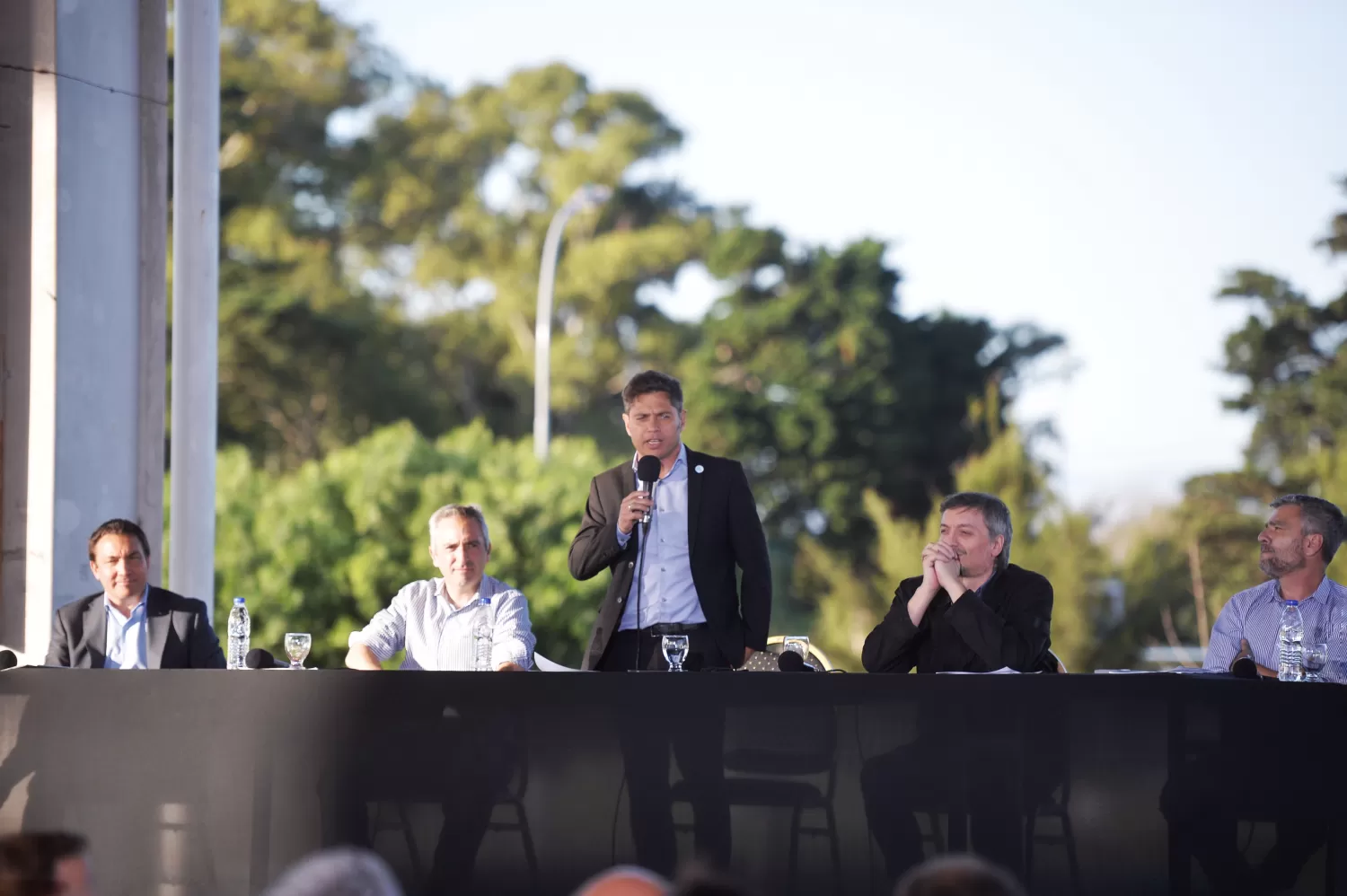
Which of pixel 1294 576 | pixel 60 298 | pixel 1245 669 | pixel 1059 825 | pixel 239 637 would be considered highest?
pixel 60 298

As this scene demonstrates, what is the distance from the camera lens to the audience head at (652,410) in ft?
14.1

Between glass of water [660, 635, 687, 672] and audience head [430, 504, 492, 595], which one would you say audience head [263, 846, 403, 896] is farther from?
audience head [430, 504, 492, 595]

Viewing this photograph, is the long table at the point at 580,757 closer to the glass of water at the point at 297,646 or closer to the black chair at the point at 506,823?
the black chair at the point at 506,823

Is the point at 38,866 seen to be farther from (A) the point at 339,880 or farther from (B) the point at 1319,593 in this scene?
(B) the point at 1319,593

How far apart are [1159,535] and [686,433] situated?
8.45 metres

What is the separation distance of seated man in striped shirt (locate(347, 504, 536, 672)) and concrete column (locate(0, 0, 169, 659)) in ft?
5.58

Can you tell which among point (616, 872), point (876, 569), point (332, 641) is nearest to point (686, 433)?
point (876, 569)

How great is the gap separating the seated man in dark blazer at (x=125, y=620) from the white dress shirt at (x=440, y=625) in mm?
479

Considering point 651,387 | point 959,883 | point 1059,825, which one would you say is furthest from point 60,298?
point 959,883

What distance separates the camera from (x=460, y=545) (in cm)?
453

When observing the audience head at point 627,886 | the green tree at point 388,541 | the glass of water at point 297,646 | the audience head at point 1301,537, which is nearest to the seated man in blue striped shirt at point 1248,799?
the audience head at point 1301,537

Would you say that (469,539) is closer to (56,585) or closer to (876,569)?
(56,585)

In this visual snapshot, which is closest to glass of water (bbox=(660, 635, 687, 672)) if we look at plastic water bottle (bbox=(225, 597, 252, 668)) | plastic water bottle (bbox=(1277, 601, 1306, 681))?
plastic water bottle (bbox=(225, 597, 252, 668))

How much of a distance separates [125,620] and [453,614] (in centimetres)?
99
